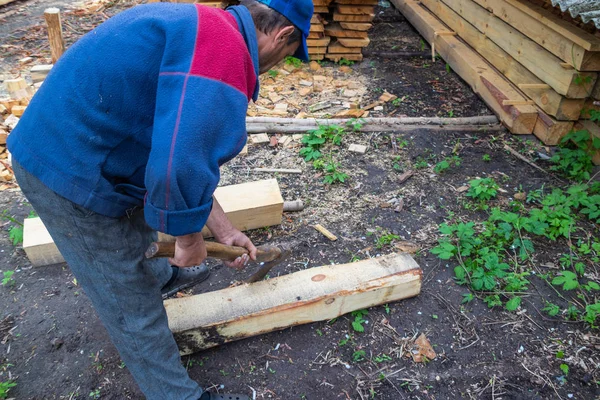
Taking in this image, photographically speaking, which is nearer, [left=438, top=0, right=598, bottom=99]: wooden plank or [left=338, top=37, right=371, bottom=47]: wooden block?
[left=438, top=0, right=598, bottom=99]: wooden plank

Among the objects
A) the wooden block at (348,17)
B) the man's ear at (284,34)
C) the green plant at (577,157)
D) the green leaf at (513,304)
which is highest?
the man's ear at (284,34)

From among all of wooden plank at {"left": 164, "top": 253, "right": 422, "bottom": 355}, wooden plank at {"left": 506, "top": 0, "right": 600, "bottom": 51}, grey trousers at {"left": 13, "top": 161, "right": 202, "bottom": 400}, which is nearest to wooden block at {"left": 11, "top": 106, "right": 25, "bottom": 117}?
wooden plank at {"left": 164, "top": 253, "right": 422, "bottom": 355}

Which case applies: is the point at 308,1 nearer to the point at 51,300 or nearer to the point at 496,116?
the point at 51,300

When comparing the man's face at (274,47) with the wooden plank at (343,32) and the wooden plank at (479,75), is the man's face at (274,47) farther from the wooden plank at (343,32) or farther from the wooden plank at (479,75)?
the wooden plank at (343,32)

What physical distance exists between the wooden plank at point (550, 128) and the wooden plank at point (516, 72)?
0.06 meters

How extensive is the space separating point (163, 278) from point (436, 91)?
4.40m

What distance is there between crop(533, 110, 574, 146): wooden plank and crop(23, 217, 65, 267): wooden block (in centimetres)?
475

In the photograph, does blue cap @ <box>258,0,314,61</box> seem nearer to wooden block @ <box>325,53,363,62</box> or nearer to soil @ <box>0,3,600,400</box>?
soil @ <box>0,3,600,400</box>

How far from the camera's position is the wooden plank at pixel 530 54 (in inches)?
169

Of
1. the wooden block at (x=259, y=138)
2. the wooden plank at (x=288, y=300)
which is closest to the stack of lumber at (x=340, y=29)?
the wooden block at (x=259, y=138)

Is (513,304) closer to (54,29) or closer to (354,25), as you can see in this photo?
(354,25)

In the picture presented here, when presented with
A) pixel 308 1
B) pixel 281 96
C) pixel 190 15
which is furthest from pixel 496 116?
pixel 190 15

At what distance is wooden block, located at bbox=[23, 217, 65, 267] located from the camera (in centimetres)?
321

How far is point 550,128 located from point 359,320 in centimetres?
322
